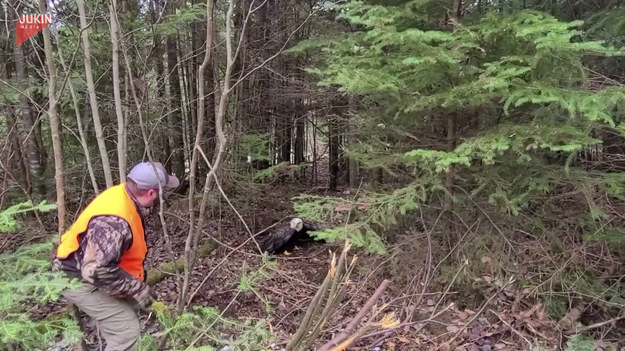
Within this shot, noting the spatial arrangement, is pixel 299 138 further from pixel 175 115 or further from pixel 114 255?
pixel 114 255

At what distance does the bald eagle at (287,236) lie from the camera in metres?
7.28

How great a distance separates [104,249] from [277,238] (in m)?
4.43

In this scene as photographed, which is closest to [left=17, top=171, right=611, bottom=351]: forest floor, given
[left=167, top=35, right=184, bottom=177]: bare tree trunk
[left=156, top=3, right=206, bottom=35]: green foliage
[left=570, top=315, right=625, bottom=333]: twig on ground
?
[left=570, top=315, right=625, bottom=333]: twig on ground

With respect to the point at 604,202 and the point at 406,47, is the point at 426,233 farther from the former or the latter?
the point at 406,47

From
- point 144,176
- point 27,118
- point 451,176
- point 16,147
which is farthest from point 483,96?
point 27,118

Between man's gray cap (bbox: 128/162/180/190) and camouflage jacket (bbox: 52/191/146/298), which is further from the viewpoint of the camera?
man's gray cap (bbox: 128/162/180/190)

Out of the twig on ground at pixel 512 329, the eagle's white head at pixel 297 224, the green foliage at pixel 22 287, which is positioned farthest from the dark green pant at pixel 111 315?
the eagle's white head at pixel 297 224

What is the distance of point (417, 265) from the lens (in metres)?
5.57

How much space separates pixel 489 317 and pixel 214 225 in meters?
4.77

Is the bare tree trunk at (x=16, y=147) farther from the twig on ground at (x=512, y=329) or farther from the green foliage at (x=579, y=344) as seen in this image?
the green foliage at (x=579, y=344)

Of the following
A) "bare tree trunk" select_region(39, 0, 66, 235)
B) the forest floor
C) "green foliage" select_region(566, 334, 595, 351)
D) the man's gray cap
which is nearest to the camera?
"bare tree trunk" select_region(39, 0, 66, 235)

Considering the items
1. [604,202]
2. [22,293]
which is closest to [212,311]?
[22,293]

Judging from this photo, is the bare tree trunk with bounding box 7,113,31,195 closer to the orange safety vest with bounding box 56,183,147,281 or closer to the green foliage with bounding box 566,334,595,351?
the orange safety vest with bounding box 56,183,147,281

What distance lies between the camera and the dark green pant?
3.36 metres
